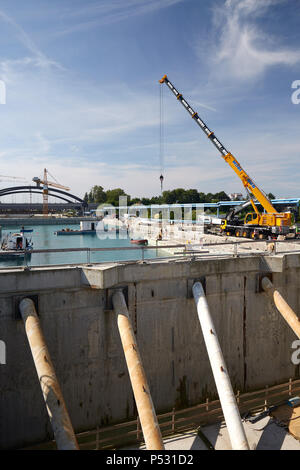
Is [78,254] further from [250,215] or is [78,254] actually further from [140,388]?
[250,215]

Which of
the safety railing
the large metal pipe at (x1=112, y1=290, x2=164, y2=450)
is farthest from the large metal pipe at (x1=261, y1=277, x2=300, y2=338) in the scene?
the large metal pipe at (x1=112, y1=290, x2=164, y2=450)

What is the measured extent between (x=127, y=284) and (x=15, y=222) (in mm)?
105443

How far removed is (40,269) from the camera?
36.6 feet

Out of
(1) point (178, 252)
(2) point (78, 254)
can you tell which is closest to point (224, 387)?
(1) point (178, 252)

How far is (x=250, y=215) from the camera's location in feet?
113

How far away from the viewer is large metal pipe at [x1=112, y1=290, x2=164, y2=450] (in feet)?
25.5

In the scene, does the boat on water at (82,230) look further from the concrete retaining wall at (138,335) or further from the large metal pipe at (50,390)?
the large metal pipe at (50,390)

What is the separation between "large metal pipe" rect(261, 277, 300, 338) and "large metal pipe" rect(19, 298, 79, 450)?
8939 millimetres

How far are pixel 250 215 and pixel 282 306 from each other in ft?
75.7

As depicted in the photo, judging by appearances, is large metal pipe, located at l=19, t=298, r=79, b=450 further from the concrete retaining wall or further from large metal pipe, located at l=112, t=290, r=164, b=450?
large metal pipe, located at l=112, t=290, r=164, b=450

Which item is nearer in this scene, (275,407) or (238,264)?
(275,407)

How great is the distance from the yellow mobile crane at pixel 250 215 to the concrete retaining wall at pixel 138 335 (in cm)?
1667
